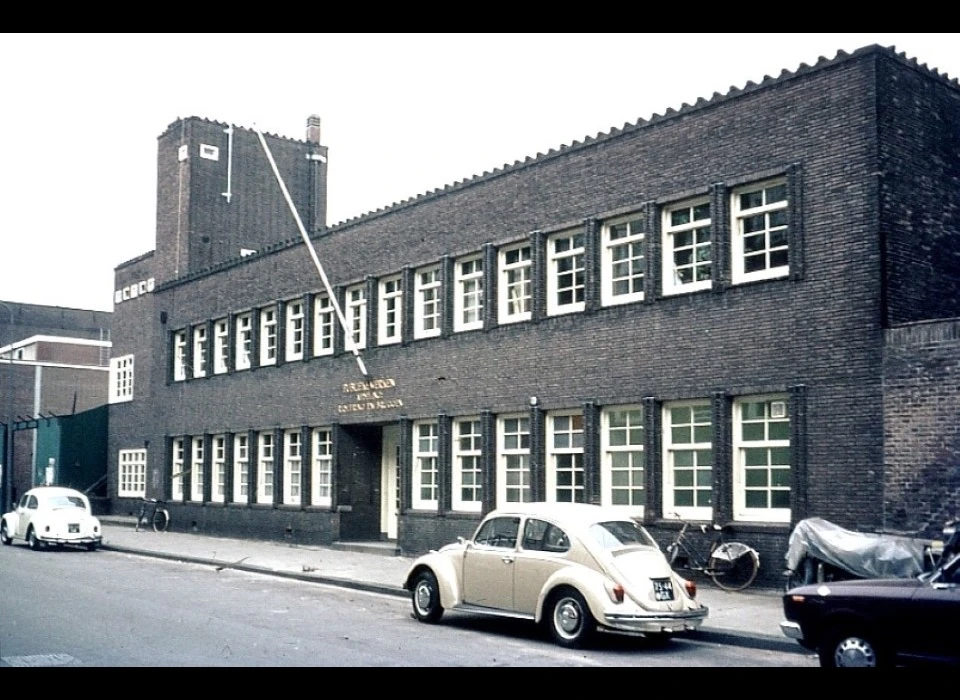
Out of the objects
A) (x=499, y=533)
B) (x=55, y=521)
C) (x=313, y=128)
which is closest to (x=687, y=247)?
(x=499, y=533)

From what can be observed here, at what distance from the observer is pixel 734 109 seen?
18.9 meters

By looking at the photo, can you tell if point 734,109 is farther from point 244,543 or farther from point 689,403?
point 244,543

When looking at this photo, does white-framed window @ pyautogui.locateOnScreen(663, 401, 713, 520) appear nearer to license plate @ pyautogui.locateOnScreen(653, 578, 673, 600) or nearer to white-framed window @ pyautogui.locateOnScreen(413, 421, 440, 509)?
license plate @ pyautogui.locateOnScreen(653, 578, 673, 600)

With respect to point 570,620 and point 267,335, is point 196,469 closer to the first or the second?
point 267,335

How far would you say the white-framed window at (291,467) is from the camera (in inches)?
1196

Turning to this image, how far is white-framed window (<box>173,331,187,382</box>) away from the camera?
36.6 m

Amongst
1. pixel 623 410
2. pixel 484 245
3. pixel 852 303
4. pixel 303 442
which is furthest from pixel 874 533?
pixel 303 442

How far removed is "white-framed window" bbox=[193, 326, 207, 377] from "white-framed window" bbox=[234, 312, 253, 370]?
2.38m

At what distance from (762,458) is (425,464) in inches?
385

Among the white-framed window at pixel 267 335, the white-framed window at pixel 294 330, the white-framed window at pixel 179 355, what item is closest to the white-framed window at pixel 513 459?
the white-framed window at pixel 294 330

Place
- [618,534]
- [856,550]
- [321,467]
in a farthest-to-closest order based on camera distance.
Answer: [321,467], [856,550], [618,534]

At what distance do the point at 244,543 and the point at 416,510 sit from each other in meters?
7.22

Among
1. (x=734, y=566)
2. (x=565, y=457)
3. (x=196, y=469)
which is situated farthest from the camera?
(x=196, y=469)

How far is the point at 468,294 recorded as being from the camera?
81.3ft
